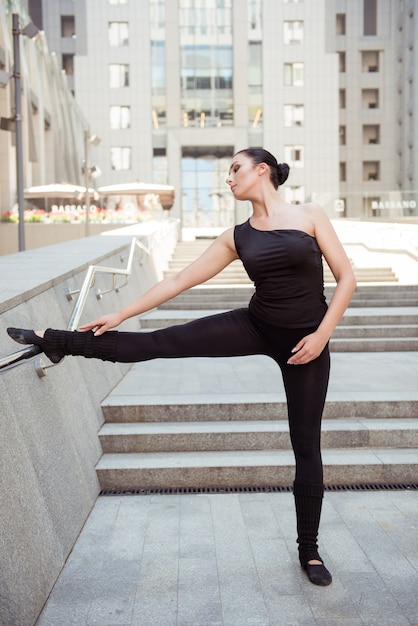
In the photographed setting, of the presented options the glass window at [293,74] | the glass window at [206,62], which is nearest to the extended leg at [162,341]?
the glass window at [206,62]

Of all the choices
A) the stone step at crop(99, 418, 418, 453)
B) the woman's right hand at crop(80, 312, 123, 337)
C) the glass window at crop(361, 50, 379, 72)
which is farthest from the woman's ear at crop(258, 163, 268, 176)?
the glass window at crop(361, 50, 379, 72)

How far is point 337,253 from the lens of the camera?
3.57m

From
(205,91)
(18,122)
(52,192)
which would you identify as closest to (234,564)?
(18,122)

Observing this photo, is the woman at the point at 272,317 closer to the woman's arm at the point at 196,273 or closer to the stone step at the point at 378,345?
the woman's arm at the point at 196,273

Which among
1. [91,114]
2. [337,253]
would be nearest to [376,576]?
[337,253]

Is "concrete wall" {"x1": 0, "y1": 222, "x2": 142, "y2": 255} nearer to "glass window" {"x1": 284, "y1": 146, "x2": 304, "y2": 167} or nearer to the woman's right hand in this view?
the woman's right hand

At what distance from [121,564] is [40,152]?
36.0 m

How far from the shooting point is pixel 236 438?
590cm

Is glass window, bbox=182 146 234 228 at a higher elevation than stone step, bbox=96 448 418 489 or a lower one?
higher

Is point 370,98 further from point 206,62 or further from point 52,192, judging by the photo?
point 52,192

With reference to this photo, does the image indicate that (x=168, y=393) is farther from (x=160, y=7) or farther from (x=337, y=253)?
(x=160, y=7)

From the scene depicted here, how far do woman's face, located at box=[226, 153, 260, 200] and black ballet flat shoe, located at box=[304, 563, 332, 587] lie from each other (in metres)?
1.84

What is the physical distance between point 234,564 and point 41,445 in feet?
3.93

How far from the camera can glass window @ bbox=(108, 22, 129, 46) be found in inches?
2100
